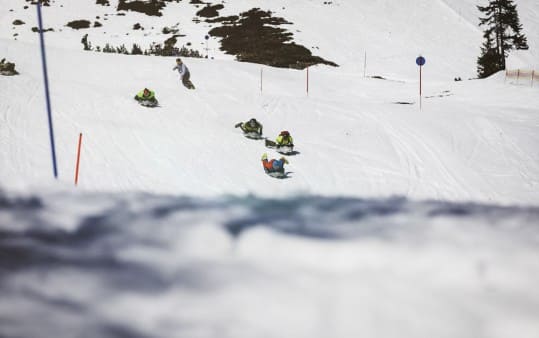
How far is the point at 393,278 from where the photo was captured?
8.19ft

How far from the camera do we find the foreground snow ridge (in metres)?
2.12

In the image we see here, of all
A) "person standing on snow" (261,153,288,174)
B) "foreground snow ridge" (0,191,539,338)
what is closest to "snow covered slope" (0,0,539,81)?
"person standing on snow" (261,153,288,174)

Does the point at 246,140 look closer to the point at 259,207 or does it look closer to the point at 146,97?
the point at 146,97

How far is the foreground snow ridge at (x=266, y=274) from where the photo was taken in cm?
212

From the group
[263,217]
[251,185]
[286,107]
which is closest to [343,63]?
[286,107]

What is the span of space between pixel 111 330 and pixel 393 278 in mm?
1574

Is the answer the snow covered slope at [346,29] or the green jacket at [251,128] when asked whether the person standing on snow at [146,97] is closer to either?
the green jacket at [251,128]

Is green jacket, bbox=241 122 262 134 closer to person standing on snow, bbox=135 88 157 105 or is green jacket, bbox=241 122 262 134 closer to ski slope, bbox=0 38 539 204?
ski slope, bbox=0 38 539 204

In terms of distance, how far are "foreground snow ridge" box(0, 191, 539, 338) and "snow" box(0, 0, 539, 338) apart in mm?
12

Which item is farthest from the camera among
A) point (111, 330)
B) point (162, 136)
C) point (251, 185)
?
point (162, 136)

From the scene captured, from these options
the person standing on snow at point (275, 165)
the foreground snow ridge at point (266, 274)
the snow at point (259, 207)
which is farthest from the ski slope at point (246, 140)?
the foreground snow ridge at point (266, 274)

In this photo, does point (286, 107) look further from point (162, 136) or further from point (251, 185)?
point (251, 185)

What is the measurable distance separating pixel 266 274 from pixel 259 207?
1.62 metres

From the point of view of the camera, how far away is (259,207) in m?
4.13
